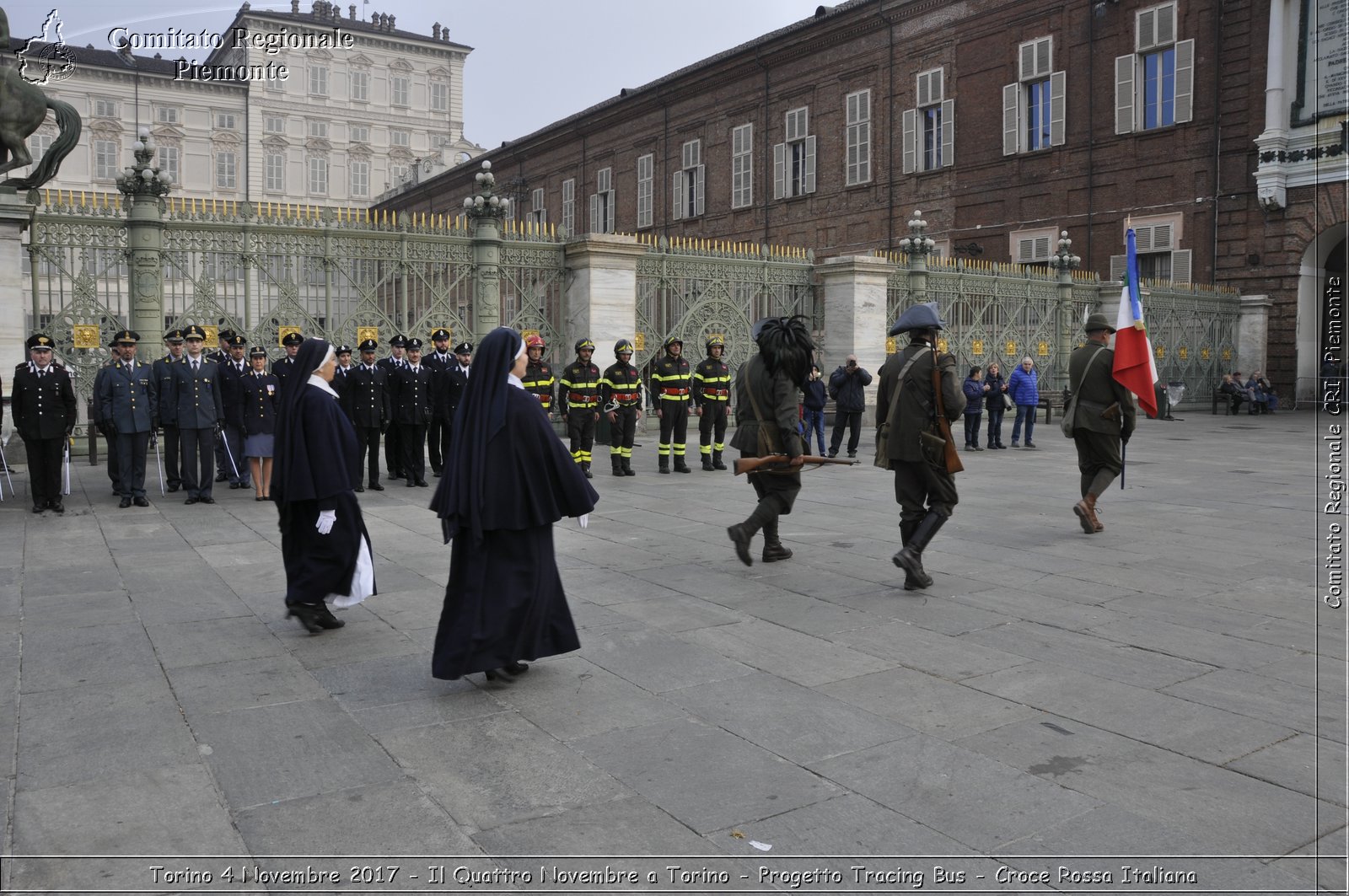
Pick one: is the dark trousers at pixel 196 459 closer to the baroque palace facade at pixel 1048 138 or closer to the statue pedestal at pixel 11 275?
the statue pedestal at pixel 11 275

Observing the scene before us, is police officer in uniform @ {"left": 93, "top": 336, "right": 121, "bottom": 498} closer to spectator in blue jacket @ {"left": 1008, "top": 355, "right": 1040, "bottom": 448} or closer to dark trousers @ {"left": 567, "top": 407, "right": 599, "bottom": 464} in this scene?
dark trousers @ {"left": 567, "top": 407, "right": 599, "bottom": 464}

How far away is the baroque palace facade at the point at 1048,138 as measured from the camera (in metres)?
26.0

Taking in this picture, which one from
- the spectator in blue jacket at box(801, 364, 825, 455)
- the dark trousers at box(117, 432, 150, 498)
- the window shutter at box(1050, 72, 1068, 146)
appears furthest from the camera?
the window shutter at box(1050, 72, 1068, 146)

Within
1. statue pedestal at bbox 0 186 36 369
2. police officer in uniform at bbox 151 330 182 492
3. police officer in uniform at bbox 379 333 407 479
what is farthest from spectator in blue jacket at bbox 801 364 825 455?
statue pedestal at bbox 0 186 36 369

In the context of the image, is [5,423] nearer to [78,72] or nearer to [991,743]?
[991,743]

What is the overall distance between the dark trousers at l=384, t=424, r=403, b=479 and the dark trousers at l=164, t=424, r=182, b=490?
96.4 inches

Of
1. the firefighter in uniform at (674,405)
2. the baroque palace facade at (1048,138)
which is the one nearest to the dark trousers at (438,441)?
the firefighter in uniform at (674,405)

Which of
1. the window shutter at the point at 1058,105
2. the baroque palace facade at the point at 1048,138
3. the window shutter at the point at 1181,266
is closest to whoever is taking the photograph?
the baroque palace facade at the point at 1048,138

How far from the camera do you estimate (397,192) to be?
5412 cm

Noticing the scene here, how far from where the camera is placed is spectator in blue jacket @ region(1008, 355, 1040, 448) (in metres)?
18.7

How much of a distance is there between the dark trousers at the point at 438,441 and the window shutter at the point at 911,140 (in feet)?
76.8

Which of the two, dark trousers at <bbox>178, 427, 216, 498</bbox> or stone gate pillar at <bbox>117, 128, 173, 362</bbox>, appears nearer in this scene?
dark trousers at <bbox>178, 427, 216, 498</bbox>

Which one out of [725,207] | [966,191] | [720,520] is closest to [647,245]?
[720,520]

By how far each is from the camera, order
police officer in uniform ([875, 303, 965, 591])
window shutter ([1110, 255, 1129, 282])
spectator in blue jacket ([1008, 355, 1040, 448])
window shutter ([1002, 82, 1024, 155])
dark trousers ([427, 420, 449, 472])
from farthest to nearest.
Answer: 1. window shutter ([1002, 82, 1024, 155])
2. window shutter ([1110, 255, 1129, 282])
3. spectator in blue jacket ([1008, 355, 1040, 448])
4. dark trousers ([427, 420, 449, 472])
5. police officer in uniform ([875, 303, 965, 591])
